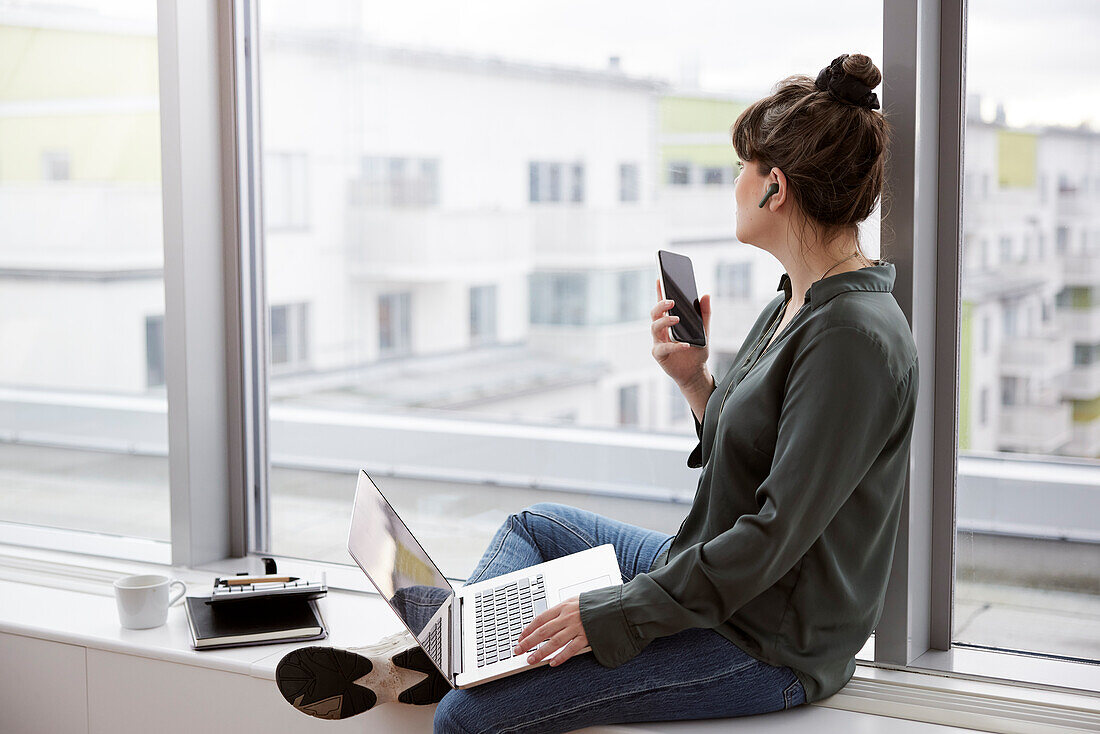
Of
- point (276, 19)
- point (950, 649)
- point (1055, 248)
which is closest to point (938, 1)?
point (1055, 248)

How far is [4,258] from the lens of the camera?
262cm

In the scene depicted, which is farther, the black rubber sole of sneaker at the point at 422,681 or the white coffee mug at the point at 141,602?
the white coffee mug at the point at 141,602

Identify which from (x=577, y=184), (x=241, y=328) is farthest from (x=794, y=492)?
(x=241, y=328)

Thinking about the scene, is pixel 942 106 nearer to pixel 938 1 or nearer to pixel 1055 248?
Answer: pixel 938 1

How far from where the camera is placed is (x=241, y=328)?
234 centimetres

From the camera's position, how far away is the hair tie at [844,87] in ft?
4.68

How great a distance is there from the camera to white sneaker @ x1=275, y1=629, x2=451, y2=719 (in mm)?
1543

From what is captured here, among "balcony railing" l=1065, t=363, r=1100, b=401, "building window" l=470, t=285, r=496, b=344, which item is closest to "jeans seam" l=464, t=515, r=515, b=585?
"building window" l=470, t=285, r=496, b=344

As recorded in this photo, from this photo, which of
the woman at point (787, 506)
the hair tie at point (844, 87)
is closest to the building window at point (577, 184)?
the woman at point (787, 506)

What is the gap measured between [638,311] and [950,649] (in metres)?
0.82

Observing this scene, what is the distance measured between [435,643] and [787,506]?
1.81 ft

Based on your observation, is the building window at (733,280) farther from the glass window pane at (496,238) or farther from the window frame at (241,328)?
the window frame at (241,328)

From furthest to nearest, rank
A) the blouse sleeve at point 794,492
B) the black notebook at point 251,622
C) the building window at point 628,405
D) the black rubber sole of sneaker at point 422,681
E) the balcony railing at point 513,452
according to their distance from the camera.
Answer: the building window at point 628,405 < the black notebook at point 251,622 < the balcony railing at point 513,452 < the black rubber sole of sneaker at point 422,681 < the blouse sleeve at point 794,492

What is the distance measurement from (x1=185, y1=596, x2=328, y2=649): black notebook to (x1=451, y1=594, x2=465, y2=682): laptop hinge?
0.37 m
